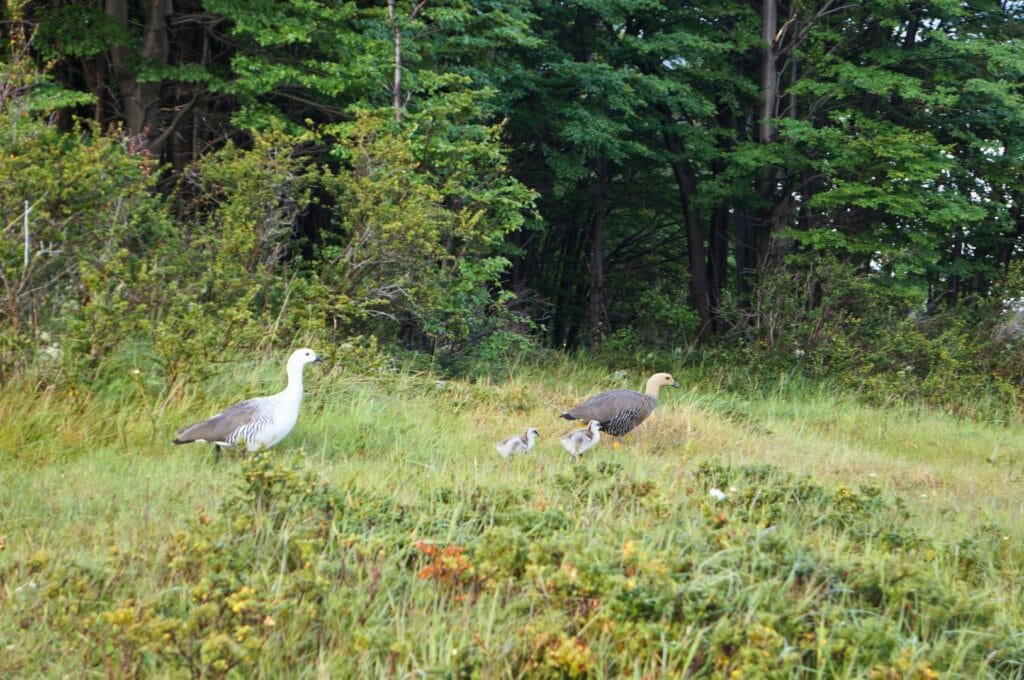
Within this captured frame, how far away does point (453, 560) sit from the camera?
4672mm

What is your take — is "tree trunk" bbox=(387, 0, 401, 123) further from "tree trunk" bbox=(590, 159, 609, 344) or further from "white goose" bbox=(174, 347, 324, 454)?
"tree trunk" bbox=(590, 159, 609, 344)

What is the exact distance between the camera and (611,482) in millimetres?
6465

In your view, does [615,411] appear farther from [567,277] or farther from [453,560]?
[567,277]

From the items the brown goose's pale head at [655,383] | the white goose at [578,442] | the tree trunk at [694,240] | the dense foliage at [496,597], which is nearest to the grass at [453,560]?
the dense foliage at [496,597]

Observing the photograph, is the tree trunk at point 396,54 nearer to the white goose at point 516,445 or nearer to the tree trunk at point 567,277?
the white goose at point 516,445

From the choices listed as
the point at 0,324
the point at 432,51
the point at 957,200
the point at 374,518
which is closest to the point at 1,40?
the point at 432,51

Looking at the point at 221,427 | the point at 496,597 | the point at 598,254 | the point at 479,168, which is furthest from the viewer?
the point at 598,254

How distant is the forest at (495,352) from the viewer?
14.4ft

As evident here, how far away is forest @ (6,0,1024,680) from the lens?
14.4 ft

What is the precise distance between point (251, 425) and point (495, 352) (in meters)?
6.86

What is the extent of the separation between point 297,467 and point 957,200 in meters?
14.2

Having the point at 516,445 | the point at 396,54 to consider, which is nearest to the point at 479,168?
the point at 396,54

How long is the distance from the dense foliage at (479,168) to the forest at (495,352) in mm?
78

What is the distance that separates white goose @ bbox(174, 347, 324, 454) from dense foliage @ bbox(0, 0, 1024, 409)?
1.28 m
